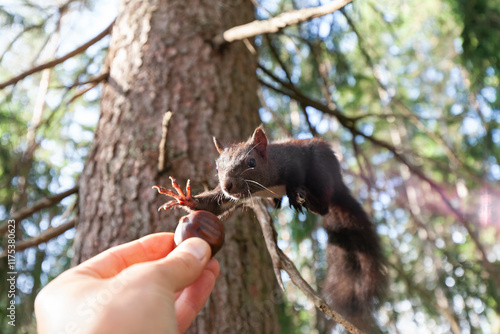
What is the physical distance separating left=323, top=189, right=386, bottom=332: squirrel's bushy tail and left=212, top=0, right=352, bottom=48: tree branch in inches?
41.3

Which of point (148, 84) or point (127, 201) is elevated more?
point (148, 84)

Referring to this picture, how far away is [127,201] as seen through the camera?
254cm

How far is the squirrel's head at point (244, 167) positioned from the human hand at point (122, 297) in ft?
1.91

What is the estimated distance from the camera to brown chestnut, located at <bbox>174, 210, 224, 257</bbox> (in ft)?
4.79

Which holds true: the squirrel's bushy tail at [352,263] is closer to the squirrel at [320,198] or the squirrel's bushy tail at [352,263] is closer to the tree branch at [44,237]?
the squirrel at [320,198]

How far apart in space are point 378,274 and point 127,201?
1536mm

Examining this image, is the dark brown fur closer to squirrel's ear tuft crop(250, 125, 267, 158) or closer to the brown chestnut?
squirrel's ear tuft crop(250, 125, 267, 158)

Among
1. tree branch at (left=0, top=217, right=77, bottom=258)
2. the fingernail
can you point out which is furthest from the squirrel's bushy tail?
tree branch at (left=0, top=217, right=77, bottom=258)

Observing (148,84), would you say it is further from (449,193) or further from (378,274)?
(449,193)

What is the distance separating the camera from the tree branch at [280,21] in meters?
1.78

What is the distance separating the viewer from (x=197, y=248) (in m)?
1.33

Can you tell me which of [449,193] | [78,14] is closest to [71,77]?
[78,14]

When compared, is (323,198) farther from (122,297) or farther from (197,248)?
(122,297)

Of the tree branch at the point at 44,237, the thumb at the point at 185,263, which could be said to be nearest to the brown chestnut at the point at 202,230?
the thumb at the point at 185,263
